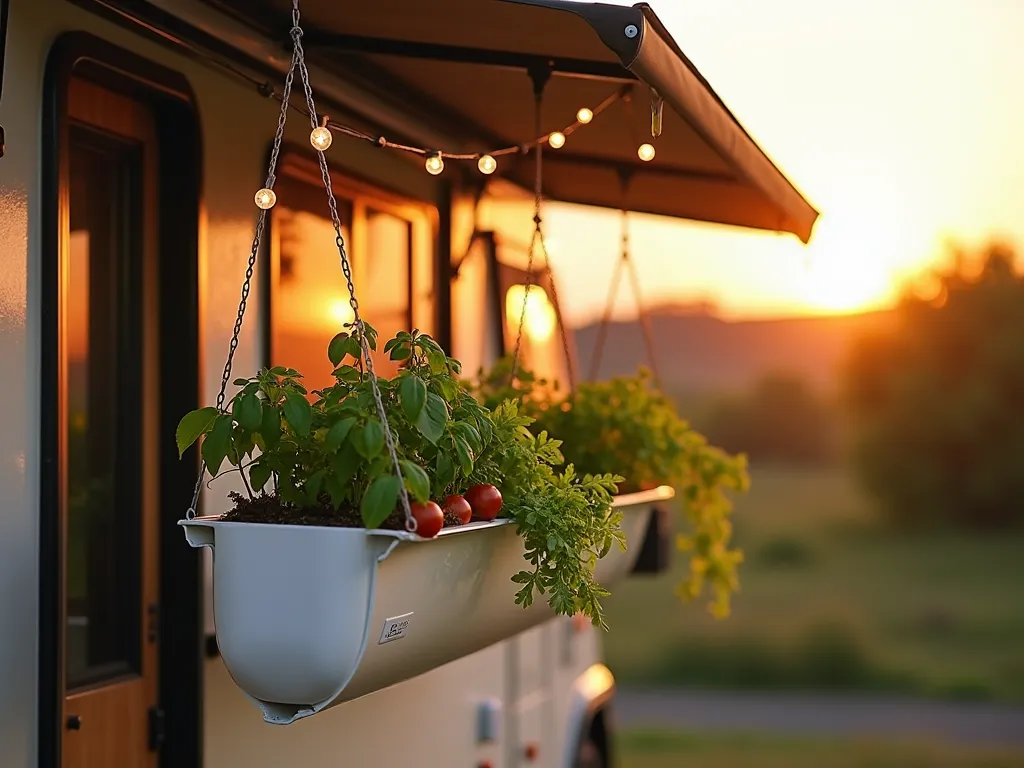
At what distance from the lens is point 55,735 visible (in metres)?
2.62

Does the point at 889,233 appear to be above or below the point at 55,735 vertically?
above

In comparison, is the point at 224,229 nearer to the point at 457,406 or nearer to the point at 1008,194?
the point at 457,406

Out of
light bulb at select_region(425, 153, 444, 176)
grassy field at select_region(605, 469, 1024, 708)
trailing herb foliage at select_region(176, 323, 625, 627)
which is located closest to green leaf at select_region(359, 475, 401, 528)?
trailing herb foliage at select_region(176, 323, 625, 627)

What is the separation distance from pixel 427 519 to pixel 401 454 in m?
0.17

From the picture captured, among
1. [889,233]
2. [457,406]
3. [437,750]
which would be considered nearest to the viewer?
[457,406]

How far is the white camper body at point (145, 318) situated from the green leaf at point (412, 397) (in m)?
0.77

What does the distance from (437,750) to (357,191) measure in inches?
69.8

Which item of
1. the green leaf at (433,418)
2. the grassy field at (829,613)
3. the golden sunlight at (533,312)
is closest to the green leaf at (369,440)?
the green leaf at (433,418)

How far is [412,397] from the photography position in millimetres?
2334

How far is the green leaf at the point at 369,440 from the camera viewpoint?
7.32 feet

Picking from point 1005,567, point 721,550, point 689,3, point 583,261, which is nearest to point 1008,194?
point 1005,567

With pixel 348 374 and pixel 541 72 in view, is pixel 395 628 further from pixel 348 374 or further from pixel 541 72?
pixel 541 72

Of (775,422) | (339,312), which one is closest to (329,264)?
(339,312)

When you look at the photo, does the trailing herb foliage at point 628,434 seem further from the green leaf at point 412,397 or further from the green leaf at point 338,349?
the green leaf at point 412,397
